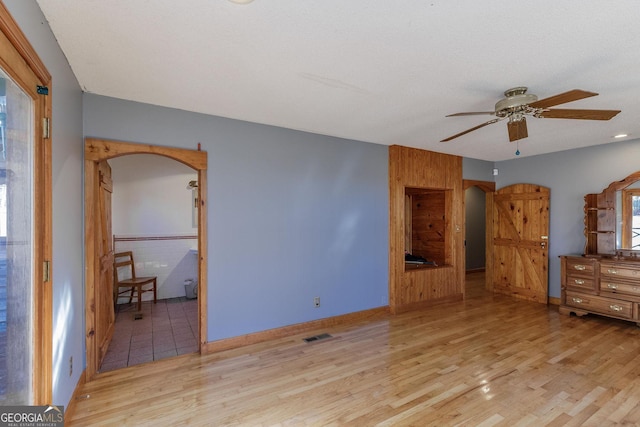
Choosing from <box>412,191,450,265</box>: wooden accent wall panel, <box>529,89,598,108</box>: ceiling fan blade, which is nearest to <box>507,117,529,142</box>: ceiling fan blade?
<box>529,89,598,108</box>: ceiling fan blade

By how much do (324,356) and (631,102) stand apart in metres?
3.84

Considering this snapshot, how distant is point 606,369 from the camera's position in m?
2.88

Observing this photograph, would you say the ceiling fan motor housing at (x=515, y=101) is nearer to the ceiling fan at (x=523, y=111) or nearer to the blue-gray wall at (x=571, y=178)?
the ceiling fan at (x=523, y=111)

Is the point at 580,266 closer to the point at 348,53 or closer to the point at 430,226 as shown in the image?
the point at 430,226

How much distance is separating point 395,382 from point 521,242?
4149 mm

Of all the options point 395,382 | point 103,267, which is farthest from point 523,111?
point 103,267

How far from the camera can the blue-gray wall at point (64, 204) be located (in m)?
1.72

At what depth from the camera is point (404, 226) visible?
5137mm

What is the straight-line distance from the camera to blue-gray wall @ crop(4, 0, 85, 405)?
172cm

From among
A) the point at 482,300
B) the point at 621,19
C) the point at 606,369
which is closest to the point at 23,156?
the point at 621,19

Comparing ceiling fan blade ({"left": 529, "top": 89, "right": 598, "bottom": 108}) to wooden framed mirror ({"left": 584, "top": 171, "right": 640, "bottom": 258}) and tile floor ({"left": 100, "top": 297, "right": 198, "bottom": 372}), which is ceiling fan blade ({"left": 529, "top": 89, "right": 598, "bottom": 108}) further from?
tile floor ({"left": 100, "top": 297, "right": 198, "bottom": 372})

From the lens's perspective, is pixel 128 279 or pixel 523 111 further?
pixel 128 279

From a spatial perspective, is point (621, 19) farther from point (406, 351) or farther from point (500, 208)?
point (500, 208)

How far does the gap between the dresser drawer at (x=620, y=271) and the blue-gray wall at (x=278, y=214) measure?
2893mm
